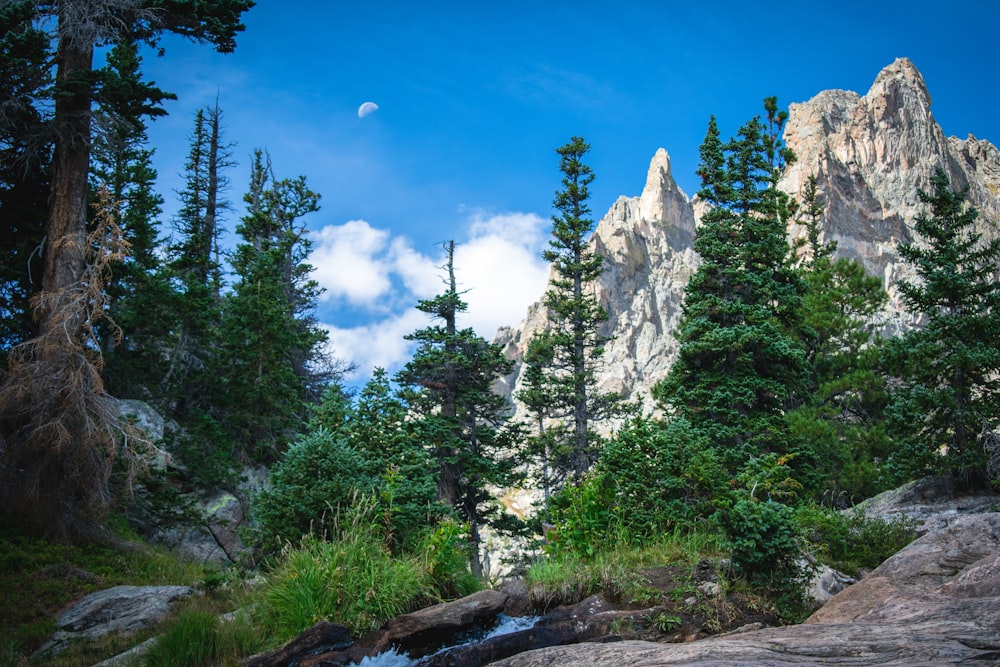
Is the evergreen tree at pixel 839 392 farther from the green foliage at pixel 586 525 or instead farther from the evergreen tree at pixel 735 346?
the green foliage at pixel 586 525

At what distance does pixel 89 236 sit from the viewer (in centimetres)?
1271

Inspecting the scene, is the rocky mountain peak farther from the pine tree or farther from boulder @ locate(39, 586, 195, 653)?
boulder @ locate(39, 586, 195, 653)

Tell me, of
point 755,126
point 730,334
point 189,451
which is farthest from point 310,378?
point 755,126

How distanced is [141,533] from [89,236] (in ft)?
24.5

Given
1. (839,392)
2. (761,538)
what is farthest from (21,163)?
(839,392)

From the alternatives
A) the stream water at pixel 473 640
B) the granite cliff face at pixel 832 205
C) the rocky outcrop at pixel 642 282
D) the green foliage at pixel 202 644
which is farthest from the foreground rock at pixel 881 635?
the rocky outcrop at pixel 642 282

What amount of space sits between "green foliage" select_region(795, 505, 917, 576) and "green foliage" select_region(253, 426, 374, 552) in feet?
23.1

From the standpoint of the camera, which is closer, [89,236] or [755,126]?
[89,236]

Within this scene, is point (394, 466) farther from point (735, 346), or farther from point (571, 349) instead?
point (571, 349)

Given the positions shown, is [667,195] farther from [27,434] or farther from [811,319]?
[27,434]

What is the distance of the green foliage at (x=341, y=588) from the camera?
24.7ft

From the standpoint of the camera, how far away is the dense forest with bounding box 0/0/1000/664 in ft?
32.4

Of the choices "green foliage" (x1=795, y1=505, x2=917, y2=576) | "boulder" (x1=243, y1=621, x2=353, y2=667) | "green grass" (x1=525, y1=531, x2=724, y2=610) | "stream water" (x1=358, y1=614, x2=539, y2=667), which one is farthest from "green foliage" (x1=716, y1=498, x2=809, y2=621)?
"boulder" (x1=243, y1=621, x2=353, y2=667)

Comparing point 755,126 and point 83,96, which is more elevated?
point 755,126
